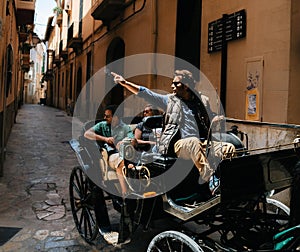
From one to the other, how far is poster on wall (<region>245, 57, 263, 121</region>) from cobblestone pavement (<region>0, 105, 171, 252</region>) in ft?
8.76

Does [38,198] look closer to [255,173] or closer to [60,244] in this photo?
[60,244]

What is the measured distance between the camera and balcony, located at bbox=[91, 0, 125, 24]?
11211 millimetres

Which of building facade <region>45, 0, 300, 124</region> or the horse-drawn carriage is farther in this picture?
building facade <region>45, 0, 300, 124</region>

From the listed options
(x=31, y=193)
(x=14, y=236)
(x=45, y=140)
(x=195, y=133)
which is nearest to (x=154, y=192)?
(x=195, y=133)

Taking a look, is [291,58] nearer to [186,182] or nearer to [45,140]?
[186,182]

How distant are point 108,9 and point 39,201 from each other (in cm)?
825

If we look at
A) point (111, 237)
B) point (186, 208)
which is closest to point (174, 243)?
point (186, 208)

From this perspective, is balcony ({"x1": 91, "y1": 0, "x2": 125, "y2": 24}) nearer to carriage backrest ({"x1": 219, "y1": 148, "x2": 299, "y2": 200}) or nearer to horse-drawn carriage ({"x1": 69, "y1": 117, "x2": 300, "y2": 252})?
horse-drawn carriage ({"x1": 69, "y1": 117, "x2": 300, "y2": 252})

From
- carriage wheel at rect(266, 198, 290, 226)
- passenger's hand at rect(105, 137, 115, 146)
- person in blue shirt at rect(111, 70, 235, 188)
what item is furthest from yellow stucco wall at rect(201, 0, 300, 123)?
passenger's hand at rect(105, 137, 115, 146)

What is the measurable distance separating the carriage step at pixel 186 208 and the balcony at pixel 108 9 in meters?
9.49

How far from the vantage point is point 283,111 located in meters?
4.81

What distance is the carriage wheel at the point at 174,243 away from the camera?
8.13ft

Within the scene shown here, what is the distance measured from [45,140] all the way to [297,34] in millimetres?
8391

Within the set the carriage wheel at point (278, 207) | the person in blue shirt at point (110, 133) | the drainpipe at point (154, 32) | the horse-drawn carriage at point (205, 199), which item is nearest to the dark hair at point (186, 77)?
the horse-drawn carriage at point (205, 199)
